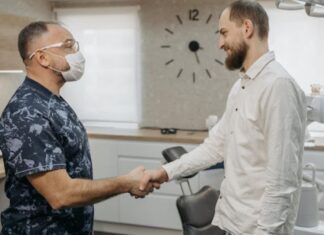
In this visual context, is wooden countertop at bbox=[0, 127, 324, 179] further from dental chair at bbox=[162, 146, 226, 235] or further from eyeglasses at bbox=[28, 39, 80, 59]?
eyeglasses at bbox=[28, 39, 80, 59]

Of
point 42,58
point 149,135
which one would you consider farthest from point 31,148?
point 149,135

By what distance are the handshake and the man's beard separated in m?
0.69

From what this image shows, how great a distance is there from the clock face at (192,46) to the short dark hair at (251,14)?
2.16 metres

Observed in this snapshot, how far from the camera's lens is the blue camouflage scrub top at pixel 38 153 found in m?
1.45

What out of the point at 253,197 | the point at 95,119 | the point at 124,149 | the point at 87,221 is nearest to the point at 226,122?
the point at 253,197

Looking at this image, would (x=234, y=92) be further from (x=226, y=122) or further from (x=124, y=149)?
(x=124, y=149)

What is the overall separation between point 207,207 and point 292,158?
660mm

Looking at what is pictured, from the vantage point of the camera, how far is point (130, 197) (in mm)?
3578

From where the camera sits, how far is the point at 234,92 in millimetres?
1726

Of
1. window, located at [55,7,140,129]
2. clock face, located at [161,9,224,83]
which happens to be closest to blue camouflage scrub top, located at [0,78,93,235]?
clock face, located at [161,9,224,83]

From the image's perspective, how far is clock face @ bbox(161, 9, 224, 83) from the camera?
367 centimetres

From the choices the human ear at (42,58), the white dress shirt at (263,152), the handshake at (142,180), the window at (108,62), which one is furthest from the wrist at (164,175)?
the window at (108,62)

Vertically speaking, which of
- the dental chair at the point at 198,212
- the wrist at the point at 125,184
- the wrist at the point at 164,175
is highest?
the wrist at the point at 125,184

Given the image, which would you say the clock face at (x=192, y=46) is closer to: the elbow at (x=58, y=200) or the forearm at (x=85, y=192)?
the forearm at (x=85, y=192)
